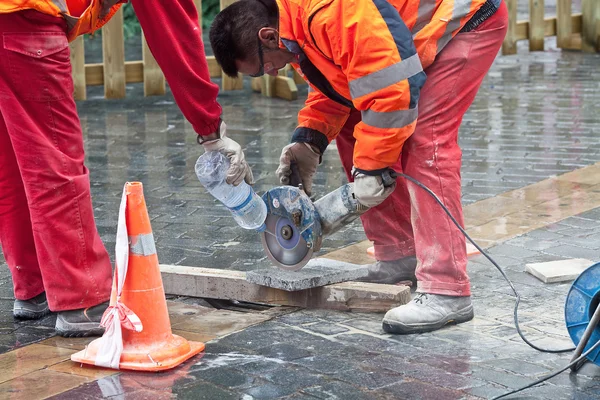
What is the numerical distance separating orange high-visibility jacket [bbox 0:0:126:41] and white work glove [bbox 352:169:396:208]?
1.24 m

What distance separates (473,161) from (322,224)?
3.10 m

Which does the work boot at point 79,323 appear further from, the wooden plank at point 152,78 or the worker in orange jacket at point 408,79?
the wooden plank at point 152,78

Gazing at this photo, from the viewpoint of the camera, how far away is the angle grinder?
4332mm

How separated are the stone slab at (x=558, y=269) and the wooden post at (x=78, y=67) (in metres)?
5.95

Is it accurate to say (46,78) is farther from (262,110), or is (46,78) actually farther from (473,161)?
(262,110)

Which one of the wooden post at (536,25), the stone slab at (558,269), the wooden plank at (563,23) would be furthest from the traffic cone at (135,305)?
the wooden plank at (563,23)

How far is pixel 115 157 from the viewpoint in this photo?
7723mm

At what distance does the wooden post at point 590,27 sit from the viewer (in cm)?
1272

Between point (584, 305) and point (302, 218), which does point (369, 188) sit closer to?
point (302, 218)

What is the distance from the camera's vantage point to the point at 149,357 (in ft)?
12.3

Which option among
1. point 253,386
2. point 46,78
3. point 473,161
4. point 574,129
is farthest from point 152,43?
point 574,129

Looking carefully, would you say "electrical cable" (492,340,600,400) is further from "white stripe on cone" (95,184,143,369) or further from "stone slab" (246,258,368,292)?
"white stripe on cone" (95,184,143,369)

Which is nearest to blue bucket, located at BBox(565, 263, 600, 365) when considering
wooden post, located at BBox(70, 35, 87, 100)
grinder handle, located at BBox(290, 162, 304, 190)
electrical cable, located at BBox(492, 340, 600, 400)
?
electrical cable, located at BBox(492, 340, 600, 400)

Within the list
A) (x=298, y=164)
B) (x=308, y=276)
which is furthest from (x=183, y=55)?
(x=308, y=276)
